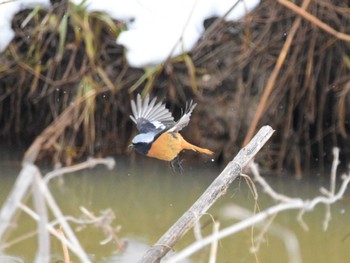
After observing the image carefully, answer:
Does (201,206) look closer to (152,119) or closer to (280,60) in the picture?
(152,119)

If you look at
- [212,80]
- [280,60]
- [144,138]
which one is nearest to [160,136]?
[144,138]

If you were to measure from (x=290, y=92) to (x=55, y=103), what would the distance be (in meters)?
0.93

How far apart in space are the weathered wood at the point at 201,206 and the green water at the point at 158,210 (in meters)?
0.76

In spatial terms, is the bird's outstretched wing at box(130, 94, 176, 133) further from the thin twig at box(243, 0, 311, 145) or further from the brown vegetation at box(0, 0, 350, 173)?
the brown vegetation at box(0, 0, 350, 173)

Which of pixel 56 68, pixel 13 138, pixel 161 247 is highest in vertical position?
pixel 56 68

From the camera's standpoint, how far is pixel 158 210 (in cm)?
275

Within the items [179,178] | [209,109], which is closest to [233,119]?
[209,109]

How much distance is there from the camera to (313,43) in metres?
3.05

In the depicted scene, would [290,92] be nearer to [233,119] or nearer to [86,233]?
[233,119]

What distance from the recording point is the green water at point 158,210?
237cm

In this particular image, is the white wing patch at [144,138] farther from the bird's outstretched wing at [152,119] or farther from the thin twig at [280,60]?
the thin twig at [280,60]

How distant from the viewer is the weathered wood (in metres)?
1.23

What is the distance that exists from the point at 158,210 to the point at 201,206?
4.98 ft

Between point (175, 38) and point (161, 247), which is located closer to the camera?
point (161, 247)
